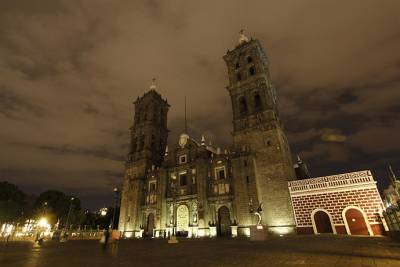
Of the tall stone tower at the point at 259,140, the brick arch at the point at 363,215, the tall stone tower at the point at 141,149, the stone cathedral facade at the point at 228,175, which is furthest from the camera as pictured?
the tall stone tower at the point at 141,149

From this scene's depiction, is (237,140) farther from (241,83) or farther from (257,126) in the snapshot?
(241,83)

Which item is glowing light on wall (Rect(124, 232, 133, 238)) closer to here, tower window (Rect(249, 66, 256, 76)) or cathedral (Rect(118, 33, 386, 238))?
cathedral (Rect(118, 33, 386, 238))

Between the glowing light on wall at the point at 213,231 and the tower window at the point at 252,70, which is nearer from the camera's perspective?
the glowing light on wall at the point at 213,231

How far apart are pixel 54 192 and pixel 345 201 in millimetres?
57970

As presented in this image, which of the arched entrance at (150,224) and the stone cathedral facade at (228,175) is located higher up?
the stone cathedral facade at (228,175)

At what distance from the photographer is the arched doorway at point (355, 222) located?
22.5m

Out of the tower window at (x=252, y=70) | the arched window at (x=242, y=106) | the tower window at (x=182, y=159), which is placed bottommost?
the tower window at (x=182, y=159)

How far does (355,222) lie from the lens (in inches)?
912

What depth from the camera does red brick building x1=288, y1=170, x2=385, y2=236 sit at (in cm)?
2261

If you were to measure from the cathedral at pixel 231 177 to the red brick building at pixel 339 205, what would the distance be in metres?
0.37

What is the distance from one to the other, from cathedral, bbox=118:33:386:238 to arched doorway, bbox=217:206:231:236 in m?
0.01

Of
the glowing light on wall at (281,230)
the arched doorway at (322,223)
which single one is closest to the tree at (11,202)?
the glowing light on wall at (281,230)

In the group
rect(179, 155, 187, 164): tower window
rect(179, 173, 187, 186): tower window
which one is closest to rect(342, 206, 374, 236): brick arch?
rect(179, 173, 187, 186): tower window

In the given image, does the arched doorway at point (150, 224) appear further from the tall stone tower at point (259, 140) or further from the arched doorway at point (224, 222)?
the tall stone tower at point (259, 140)
